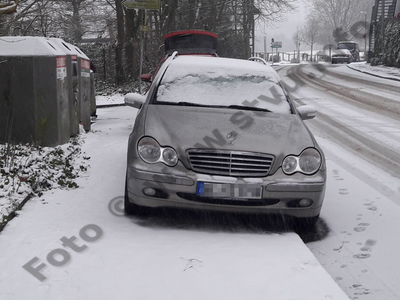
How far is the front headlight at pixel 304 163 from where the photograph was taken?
4.18m

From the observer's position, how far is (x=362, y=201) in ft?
17.9

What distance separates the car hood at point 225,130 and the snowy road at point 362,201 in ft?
3.22

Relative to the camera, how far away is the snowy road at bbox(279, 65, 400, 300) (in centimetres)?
375

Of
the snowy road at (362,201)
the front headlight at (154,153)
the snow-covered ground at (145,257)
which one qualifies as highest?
the front headlight at (154,153)

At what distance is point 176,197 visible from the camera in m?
4.09

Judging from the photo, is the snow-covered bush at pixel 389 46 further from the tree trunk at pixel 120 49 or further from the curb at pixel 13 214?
the curb at pixel 13 214

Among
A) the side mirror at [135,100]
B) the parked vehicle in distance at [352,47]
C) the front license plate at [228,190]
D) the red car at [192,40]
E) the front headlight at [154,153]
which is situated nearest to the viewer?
the front license plate at [228,190]

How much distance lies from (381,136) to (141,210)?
6279 millimetres

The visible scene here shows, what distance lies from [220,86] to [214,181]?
5.35ft

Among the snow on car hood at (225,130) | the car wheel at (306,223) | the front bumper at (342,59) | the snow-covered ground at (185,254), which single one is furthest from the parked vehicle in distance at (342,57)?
the car wheel at (306,223)

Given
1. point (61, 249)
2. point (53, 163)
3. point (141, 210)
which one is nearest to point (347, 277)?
point (141, 210)

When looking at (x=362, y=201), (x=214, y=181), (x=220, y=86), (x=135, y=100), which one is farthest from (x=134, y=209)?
(x=362, y=201)

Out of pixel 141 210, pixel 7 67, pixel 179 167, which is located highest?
pixel 7 67

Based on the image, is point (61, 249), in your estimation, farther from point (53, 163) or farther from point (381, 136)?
point (381, 136)
